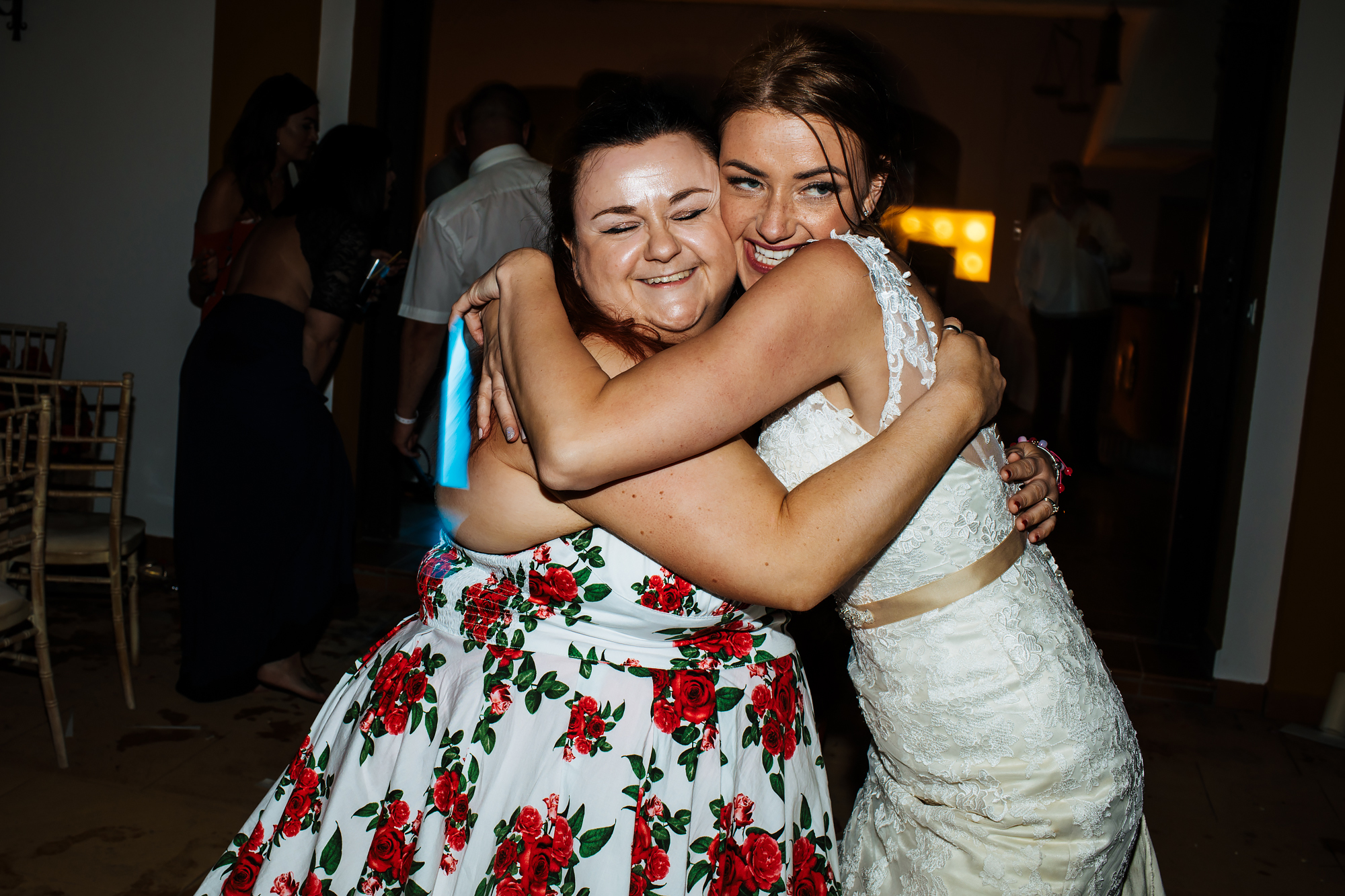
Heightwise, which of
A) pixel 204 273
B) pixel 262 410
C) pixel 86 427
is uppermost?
pixel 204 273

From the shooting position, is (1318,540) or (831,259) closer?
(831,259)

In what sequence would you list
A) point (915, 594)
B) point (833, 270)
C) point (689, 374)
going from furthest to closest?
1. point (915, 594)
2. point (833, 270)
3. point (689, 374)

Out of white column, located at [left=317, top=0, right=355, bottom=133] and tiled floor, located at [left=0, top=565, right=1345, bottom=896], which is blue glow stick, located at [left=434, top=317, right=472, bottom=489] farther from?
white column, located at [left=317, top=0, right=355, bottom=133]

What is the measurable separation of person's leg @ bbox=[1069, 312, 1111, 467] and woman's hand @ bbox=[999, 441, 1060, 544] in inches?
115

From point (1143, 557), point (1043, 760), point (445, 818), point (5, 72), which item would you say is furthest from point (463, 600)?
point (5, 72)

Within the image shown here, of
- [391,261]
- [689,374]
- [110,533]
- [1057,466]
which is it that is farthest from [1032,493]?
[110,533]

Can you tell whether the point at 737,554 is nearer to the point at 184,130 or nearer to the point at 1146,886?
the point at 1146,886

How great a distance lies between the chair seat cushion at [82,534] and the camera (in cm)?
312

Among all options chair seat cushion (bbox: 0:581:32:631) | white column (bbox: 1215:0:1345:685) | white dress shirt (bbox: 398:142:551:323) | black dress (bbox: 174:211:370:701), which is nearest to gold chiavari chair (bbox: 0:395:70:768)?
chair seat cushion (bbox: 0:581:32:631)

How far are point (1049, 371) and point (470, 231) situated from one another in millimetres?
2526

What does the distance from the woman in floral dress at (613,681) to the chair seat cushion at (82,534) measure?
225 cm

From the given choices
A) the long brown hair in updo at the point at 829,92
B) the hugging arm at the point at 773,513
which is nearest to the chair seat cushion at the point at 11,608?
the hugging arm at the point at 773,513

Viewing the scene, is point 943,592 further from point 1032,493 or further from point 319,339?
point 319,339

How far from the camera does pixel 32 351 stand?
4.32 m
